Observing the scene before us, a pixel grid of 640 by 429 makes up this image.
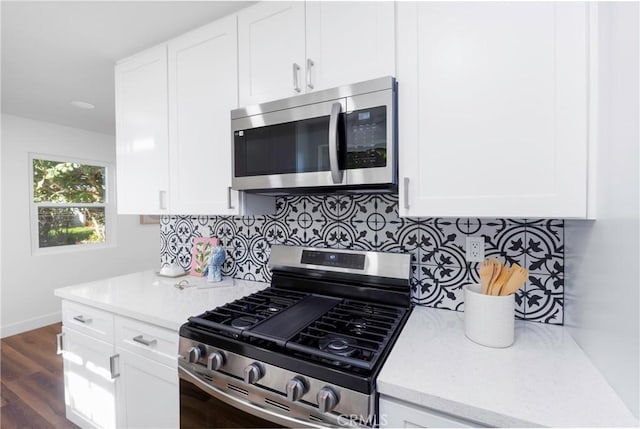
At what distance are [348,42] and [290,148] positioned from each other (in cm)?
48

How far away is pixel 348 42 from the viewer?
1168 millimetres

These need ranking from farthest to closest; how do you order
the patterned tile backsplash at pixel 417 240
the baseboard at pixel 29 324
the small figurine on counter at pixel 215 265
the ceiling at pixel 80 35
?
the baseboard at pixel 29 324 → the small figurine on counter at pixel 215 265 → the ceiling at pixel 80 35 → the patterned tile backsplash at pixel 417 240

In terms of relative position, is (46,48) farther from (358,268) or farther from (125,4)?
(358,268)

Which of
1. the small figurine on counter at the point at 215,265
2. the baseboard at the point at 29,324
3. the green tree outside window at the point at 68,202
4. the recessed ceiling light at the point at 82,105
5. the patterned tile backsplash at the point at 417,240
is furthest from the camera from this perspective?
the green tree outside window at the point at 68,202

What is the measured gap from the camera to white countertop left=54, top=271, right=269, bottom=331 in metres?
1.33

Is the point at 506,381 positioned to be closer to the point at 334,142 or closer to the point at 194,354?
the point at 334,142

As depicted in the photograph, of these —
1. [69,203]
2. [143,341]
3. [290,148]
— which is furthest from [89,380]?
[69,203]

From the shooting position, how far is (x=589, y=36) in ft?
2.77

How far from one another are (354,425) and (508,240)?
0.94 metres

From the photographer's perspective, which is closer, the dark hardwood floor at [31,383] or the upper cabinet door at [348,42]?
the upper cabinet door at [348,42]

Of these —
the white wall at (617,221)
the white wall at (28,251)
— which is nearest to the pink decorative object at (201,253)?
the white wall at (617,221)

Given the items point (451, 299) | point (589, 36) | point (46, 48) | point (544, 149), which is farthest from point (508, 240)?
point (46, 48)

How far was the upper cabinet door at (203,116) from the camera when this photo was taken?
147 centimetres

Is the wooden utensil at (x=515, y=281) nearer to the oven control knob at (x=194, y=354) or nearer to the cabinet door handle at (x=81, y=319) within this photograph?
the oven control knob at (x=194, y=354)
